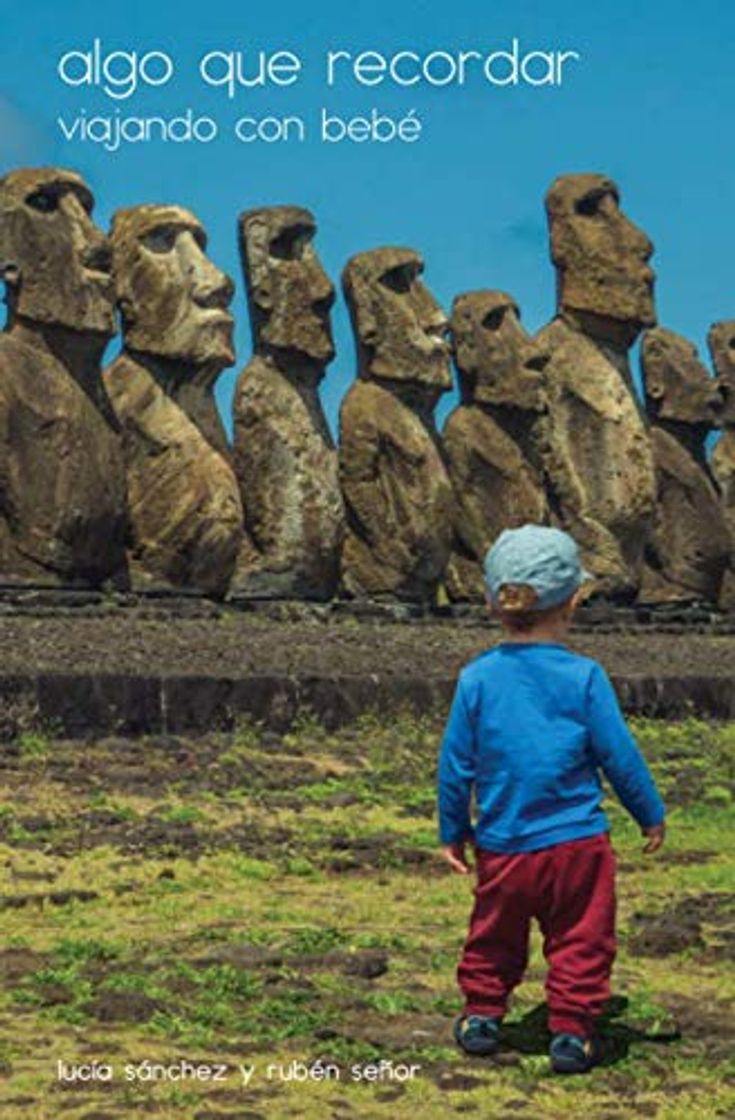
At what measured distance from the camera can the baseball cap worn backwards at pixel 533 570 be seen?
535 cm

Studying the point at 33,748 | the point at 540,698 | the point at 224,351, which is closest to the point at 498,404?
the point at 224,351

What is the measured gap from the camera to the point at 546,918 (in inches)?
210

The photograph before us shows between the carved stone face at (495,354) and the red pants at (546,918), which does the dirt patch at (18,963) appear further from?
the carved stone face at (495,354)

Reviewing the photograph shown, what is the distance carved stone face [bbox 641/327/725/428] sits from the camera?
22.6 m

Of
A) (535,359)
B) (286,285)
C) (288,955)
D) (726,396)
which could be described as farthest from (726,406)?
(288,955)

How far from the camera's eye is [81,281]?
16.0 meters

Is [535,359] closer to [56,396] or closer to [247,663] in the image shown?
[56,396]

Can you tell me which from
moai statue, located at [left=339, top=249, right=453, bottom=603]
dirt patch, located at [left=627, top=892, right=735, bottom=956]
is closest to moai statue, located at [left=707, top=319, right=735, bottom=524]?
moai statue, located at [left=339, top=249, right=453, bottom=603]

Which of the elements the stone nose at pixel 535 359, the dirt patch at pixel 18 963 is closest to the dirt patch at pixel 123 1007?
the dirt patch at pixel 18 963

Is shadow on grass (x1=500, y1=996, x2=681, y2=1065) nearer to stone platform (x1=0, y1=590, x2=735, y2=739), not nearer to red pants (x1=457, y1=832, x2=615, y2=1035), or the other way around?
red pants (x1=457, y1=832, x2=615, y2=1035)

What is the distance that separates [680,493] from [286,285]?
5.65 metres

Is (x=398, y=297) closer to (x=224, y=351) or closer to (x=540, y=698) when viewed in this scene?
→ (x=224, y=351)

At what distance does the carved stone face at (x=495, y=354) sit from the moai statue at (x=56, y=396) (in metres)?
5.08

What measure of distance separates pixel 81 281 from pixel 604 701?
1118cm
